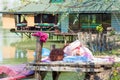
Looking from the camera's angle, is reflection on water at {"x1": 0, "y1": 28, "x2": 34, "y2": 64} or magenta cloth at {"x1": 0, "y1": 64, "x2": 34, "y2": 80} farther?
reflection on water at {"x1": 0, "y1": 28, "x2": 34, "y2": 64}

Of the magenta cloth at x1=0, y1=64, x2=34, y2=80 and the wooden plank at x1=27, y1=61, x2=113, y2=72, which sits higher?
the wooden plank at x1=27, y1=61, x2=113, y2=72

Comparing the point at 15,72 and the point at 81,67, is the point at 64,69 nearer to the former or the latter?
the point at 81,67

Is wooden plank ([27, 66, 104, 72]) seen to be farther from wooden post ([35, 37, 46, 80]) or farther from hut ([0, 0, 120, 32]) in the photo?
hut ([0, 0, 120, 32])

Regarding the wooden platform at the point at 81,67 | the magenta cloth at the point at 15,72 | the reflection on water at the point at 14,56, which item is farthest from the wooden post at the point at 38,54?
the reflection on water at the point at 14,56

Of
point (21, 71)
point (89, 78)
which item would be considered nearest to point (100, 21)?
point (21, 71)

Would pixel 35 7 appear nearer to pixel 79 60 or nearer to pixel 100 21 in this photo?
pixel 100 21

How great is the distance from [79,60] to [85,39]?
29.9 feet

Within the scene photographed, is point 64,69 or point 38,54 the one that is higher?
point 38,54

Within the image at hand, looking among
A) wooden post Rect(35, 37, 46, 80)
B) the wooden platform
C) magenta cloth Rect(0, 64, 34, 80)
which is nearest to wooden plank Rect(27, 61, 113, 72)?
the wooden platform

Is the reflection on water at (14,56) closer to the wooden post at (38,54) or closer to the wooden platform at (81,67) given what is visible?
the wooden post at (38,54)

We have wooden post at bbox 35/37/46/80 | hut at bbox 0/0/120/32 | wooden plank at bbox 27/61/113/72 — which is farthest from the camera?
hut at bbox 0/0/120/32

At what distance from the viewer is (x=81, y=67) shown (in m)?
8.51

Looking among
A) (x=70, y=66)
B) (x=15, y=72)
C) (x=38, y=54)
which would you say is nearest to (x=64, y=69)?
(x=70, y=66)

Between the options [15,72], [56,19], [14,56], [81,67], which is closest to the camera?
[81,67]
